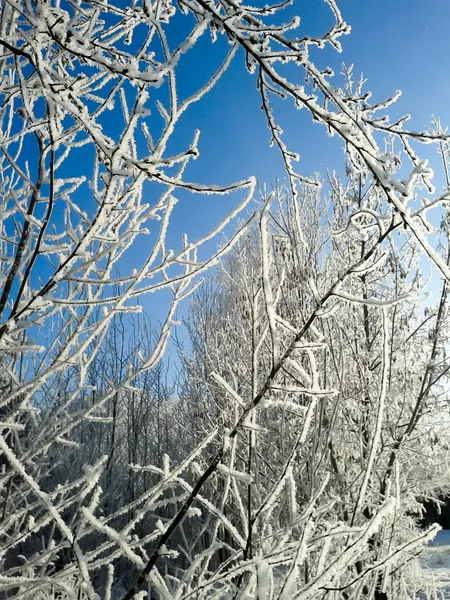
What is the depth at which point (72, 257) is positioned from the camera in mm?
1157

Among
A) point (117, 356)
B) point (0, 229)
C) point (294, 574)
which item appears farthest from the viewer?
point (117, 356)

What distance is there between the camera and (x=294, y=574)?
3.06 feet

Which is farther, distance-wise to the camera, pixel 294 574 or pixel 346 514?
pixel 346 514

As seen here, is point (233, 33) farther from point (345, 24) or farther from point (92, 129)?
point (92, 129)

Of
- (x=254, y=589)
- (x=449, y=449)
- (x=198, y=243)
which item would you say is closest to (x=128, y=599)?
(x=254, y=589)

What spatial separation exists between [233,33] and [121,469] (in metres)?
11.9

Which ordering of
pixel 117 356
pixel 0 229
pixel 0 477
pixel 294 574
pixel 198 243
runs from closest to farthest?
pixel 294 574
pixel 198 243
pixel 0 477
pixel 0 229
pixel 117 356

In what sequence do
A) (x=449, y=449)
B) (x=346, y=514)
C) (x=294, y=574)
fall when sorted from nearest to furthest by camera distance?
1. (x=294, y=574)
2. (x=346, y=514)
3. (x=449, y=449)

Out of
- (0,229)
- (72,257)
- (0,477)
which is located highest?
(0,229)

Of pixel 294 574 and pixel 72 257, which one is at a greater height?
pixel 72 257

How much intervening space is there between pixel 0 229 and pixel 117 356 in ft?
33.1

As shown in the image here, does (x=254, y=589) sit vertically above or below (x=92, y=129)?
below

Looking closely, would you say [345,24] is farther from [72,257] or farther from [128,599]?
[128,599]

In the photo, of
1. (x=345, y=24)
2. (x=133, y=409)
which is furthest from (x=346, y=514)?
(x=133, y=409)
